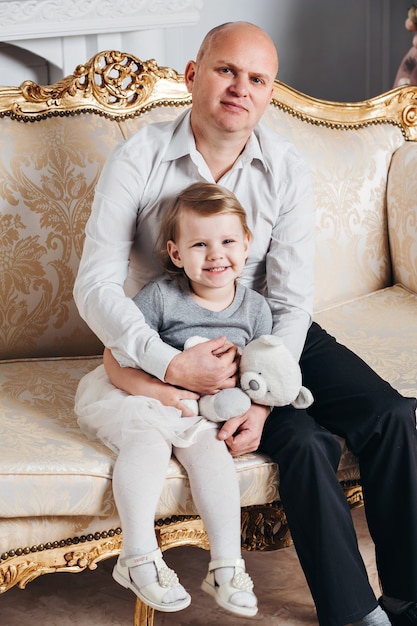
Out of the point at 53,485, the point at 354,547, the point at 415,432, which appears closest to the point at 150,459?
the point at 53,485

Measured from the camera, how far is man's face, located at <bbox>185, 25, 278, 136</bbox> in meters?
1.75

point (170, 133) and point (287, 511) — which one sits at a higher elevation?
point (170, 133)

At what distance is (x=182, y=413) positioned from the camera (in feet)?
5.39

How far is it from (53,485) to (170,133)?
755 millimetres

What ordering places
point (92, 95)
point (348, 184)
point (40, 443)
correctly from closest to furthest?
point (40, 443), point (92, 95), point (348, 184)

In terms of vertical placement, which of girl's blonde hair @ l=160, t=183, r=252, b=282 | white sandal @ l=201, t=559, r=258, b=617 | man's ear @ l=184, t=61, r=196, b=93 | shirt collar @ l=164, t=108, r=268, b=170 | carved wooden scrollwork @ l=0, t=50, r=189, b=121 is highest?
man's ear @ l=184, t=61, r=196, b=93

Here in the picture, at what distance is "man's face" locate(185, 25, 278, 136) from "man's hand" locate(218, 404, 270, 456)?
1.82ft

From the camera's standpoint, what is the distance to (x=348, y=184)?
93.9 inches

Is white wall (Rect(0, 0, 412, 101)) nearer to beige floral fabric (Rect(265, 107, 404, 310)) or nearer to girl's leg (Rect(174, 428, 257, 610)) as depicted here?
beige floral fabric (Rect(265, 107, 404, 310))

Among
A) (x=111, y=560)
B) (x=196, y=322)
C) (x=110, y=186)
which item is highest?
(x=110, y=186)

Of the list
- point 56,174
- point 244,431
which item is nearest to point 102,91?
point 56,174

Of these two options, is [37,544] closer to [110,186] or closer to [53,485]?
[53,485]

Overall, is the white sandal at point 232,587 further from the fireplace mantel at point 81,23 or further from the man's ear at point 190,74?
the fireplace mantel at point 81,23

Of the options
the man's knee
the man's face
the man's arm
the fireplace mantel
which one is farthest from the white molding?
the man's knee
